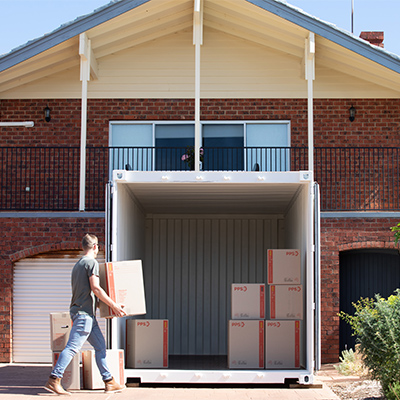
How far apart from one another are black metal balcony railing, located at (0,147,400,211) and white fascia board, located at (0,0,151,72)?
1.76 meters

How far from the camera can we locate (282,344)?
27.8ft

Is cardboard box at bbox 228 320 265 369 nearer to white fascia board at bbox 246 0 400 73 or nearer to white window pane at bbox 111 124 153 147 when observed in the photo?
white window pane at bbox 111 124 153 147

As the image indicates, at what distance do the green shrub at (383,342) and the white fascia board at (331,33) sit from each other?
5.57m

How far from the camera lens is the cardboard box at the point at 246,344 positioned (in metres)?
8.52

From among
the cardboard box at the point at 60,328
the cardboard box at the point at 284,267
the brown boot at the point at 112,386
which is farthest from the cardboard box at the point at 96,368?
the cardboard box at the point at 284,267

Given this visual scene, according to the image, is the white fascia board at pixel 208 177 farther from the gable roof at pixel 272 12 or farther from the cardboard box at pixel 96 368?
the gable roof at pixel 272 12

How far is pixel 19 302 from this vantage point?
38.9 feet

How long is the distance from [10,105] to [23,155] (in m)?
1.07

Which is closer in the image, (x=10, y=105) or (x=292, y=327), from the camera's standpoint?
(x=292, y=327)

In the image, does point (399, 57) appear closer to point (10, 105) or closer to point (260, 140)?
point (260, 140)

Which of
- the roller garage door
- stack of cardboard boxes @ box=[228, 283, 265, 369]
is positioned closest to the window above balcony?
the roller garage door

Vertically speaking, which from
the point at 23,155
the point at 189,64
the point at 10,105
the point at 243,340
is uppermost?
the point at 189,64

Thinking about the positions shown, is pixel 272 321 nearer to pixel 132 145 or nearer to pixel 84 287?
pixel 84 287

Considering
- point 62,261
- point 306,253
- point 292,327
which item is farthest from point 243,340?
point 62,261
